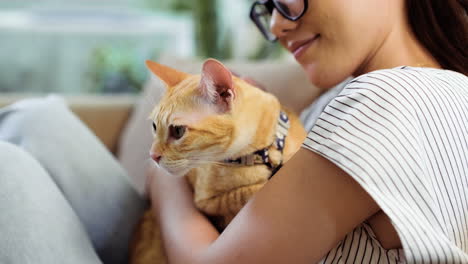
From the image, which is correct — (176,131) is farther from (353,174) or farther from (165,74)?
(353,174)

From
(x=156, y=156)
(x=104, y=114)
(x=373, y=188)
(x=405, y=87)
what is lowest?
(x=104, y=114)

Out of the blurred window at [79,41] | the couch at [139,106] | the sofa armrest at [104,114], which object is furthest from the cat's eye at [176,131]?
the blurred window at [79,41]

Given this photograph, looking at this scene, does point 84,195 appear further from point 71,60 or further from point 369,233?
point 71,60

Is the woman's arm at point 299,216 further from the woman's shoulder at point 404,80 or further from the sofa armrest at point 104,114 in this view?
the sofa armrest at point 104,114

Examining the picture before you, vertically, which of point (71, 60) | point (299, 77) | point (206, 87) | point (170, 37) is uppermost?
point (206, 87)

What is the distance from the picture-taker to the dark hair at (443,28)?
31.6 inches

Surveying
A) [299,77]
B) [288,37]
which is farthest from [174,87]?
[299,77]

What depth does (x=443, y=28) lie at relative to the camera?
0.83 metres

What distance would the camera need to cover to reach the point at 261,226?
0.58 meters

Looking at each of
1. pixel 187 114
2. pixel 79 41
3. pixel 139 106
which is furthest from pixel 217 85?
pixel 79 41

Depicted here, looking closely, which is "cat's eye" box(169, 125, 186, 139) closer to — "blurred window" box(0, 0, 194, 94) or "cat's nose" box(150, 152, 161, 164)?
"cat's nose" box(150, 152, 161, 164)

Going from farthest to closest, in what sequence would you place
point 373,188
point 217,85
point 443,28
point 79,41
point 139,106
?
point 79,41 → point 139,106 → point 443,28 → point 217,85 → point 373,188

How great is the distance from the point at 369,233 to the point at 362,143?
160mm

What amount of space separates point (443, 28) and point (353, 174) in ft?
1.63
